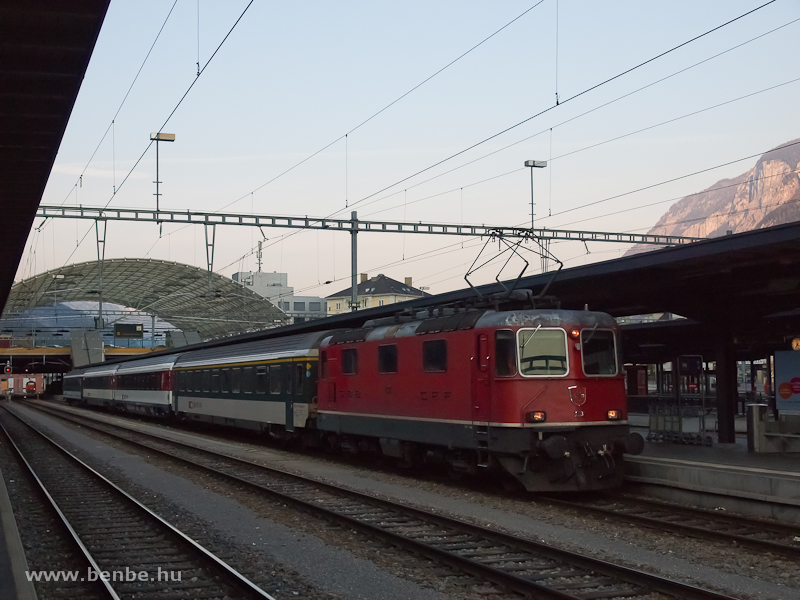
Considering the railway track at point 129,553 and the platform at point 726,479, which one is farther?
the platform at point 726,479

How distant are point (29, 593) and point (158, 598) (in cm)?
148

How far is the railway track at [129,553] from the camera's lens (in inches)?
330

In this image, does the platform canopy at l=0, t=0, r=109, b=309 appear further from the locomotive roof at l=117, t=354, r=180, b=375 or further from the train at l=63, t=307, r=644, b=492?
the locomotive roof at l=117, t=354, r=180, b=375

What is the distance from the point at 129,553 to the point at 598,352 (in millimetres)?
8140

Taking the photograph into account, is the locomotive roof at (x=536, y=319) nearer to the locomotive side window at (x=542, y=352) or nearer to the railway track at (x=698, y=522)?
the locomotive side window at (x=542, y=352)

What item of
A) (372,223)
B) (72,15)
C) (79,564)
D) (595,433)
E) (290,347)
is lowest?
(79,564)

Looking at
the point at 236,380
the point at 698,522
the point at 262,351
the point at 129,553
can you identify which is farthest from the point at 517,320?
the point at 236,380

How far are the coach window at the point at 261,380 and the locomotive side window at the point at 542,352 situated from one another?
12153mm

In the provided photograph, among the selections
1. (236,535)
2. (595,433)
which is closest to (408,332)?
(595,433)

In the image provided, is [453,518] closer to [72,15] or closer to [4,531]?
[4,531]

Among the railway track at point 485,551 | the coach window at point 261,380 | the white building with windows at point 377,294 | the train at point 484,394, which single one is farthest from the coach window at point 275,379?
the white building with windows at point 377,294

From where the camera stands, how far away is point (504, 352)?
44.5 ft

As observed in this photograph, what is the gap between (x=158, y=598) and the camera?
8.08 metres

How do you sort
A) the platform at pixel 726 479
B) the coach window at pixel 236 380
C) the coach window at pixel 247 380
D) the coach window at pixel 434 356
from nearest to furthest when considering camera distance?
1. the platform at pixel 726 479
2. the coach window at pixel 434 356
3. the coach window at pixel 247 380
4. the coach window at pixel 236 380
